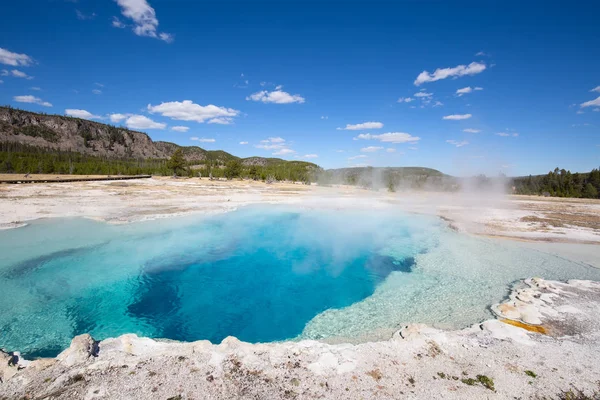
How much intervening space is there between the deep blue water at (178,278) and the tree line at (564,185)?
6813cm

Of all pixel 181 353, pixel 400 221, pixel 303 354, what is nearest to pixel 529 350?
pixel 303 354

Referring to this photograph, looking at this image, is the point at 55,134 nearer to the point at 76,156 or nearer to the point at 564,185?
the point at 76,156

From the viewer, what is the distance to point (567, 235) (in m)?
18.1

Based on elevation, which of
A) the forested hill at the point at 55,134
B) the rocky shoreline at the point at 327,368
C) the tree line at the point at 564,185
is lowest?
the rocky shoreline at the point at 327,368

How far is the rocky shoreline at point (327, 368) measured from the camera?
434cm

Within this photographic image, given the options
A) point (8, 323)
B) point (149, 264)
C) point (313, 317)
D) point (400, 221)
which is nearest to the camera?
point (8, 323)

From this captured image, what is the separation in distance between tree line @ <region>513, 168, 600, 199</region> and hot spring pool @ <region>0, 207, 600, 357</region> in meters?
67.3

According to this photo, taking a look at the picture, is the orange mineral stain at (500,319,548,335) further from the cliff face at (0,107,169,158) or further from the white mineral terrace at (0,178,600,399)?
the cliff face at (0,107,169,158)

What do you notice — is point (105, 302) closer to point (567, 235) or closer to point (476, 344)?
point (476, 344)

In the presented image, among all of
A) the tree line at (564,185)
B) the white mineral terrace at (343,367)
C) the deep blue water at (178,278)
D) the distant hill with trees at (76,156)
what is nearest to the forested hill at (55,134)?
the distant hill with trees at (76,156)

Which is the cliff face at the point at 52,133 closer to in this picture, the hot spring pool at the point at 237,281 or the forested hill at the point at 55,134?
the forested hill at the point at 55,134

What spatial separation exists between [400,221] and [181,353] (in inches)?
879

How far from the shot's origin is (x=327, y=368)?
502 centimetres

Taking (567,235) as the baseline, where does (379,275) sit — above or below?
below
